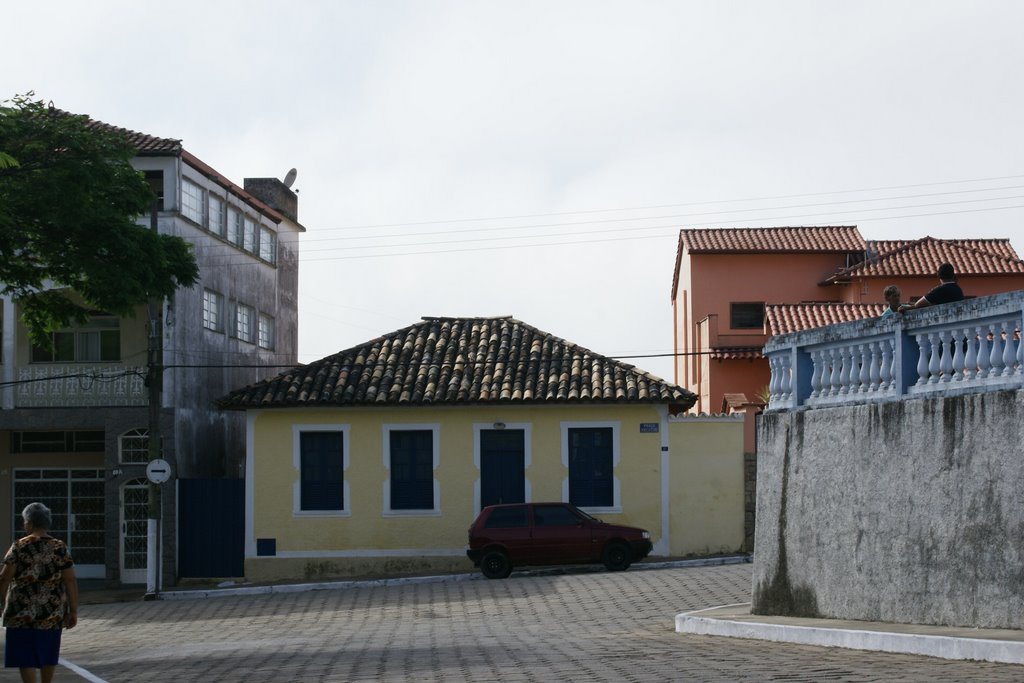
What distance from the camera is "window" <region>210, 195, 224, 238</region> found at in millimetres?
34938

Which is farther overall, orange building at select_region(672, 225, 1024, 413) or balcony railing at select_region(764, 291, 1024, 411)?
orange building at select_region(672, 225, 1024, 413)

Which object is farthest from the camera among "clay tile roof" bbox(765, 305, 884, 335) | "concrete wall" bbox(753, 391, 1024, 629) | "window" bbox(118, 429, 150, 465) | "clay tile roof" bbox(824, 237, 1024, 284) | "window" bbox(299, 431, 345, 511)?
"clay tile roof" bbox(824, 237, 1024, 284)

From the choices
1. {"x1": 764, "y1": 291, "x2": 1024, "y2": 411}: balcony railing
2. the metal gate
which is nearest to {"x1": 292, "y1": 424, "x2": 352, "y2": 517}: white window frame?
the metal gate

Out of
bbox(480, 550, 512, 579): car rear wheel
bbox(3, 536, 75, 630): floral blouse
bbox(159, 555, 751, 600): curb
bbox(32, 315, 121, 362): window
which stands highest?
bbox(32, 315, 121, 362): window

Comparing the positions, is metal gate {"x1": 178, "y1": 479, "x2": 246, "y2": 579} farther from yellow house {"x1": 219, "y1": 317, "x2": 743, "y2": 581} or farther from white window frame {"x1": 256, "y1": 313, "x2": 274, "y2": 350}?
white window frame {"x1": 256, "y1": 313, "x2": 274, "y2": 350}

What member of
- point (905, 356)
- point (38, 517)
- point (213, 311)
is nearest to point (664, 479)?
point (213, 311)

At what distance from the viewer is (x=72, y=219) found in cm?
2323

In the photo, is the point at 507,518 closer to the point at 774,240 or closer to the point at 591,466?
the point at 591,466

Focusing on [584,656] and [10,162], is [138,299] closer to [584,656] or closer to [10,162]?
[10,162]

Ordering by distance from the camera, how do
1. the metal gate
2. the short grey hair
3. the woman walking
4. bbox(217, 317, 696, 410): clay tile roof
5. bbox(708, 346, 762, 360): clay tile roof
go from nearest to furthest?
the woman walking
the short grey hair
bbox(217, 317, 696, 410): clay tile roof
the metal gate
bbox(708, 346, 762, 360): clay tile roof

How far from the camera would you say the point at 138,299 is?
960 inches

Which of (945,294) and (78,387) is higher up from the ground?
(945,294)

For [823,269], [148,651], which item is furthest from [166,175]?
[823,269]

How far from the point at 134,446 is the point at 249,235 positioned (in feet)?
26.0
